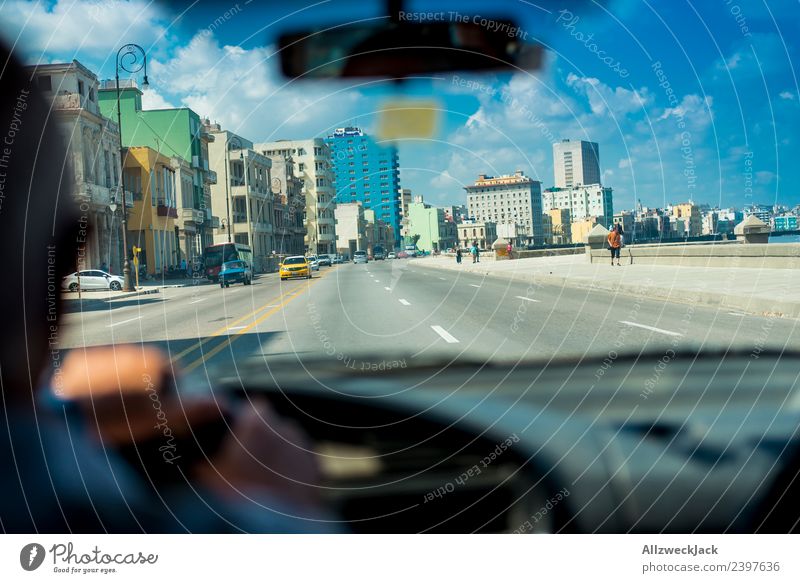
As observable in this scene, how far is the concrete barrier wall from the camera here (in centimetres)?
2409

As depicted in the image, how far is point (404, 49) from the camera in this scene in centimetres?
461

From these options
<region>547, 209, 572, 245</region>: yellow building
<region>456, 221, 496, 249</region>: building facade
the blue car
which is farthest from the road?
<region>547, 209, 572, 245</region>: yellow building

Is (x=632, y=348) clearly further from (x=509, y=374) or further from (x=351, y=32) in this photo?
(x=351, y=32)

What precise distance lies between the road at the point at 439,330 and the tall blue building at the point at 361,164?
2.49 metres

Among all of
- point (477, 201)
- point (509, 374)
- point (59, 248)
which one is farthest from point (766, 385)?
point (477, 201)

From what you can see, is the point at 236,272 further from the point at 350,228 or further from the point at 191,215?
the point at 350,228

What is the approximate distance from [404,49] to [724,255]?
26.7m

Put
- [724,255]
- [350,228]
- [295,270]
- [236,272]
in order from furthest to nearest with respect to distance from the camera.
Answer: [350,228], [295,270], [236,272], [724,255]

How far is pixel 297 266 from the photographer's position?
46125mm

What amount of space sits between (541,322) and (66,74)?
1086 cm

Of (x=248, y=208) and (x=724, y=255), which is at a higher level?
(x=248, y=208)

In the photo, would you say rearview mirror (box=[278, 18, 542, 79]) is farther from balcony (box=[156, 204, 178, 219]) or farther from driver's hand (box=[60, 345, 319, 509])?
balcony (box=[156, 204, 178, 219])

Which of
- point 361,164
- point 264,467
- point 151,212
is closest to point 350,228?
point 151,212

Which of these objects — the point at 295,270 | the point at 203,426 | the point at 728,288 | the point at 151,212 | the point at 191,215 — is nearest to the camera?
the point at 203,426
